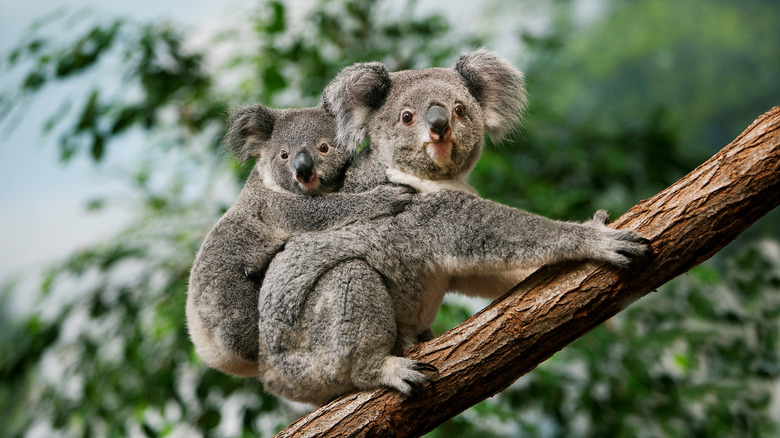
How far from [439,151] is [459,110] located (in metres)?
0.19

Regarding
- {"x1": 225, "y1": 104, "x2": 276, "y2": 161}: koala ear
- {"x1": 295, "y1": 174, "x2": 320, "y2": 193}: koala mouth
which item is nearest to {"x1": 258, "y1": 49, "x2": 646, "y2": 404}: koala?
{"x1": 295, "y1": 174, "x2": 320, "y2": 193}: koala mouth

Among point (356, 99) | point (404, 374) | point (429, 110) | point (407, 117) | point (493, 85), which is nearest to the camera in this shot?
point (404, 374)

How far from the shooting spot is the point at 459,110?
2189 mm

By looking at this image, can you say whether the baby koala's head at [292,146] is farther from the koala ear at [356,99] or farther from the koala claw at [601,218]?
the koala claw at [601,218]

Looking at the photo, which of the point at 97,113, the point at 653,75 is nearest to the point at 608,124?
the point at 653,75

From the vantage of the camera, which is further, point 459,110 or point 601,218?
point 459,110

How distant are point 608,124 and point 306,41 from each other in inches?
160

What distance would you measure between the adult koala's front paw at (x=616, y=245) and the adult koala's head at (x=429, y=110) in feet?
1.90

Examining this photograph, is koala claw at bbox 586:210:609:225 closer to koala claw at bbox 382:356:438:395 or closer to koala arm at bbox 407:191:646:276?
koala arm at bbox 407:191:646:276

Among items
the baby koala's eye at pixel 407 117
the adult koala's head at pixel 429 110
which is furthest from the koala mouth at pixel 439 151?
the baby koala's eye at pixel 407 117

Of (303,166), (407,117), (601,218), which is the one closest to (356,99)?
(407,117)

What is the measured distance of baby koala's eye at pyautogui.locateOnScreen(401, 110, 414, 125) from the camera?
2.17m

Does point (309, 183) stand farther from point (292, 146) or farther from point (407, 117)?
point (407, 117)

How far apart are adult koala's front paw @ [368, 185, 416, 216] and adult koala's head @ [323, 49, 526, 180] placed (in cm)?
11
